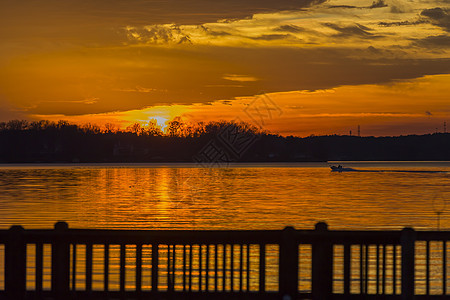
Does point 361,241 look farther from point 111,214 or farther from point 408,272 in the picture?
point 111,214

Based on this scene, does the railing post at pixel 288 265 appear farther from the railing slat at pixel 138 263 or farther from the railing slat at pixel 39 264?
the railing slat at pixel 39 264

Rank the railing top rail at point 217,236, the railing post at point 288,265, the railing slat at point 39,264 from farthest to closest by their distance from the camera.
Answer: the railing slat at point 39,264 < the railing post at point 288,265 < the railing top rail at point 217,236

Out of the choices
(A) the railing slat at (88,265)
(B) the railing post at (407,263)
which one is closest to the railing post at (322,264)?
(B) the railing post at (407,263)

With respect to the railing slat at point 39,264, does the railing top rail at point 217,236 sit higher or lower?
higher

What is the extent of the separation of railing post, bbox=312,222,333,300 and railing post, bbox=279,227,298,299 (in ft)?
1.11

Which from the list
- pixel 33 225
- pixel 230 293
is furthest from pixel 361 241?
pixel 33 225

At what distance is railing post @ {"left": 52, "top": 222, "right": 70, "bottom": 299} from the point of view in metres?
10.3

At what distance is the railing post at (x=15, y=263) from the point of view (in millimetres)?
10203

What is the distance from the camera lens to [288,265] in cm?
1023

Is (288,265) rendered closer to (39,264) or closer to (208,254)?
(208,254)

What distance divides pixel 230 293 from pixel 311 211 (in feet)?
139

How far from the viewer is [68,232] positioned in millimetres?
10180

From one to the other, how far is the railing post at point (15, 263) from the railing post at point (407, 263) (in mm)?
6218

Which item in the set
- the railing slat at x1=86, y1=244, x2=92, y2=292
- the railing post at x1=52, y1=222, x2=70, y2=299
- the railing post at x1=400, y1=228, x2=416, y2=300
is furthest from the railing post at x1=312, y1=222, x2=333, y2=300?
the railing post at x1=52, y1=222, x2=70, y2=299
